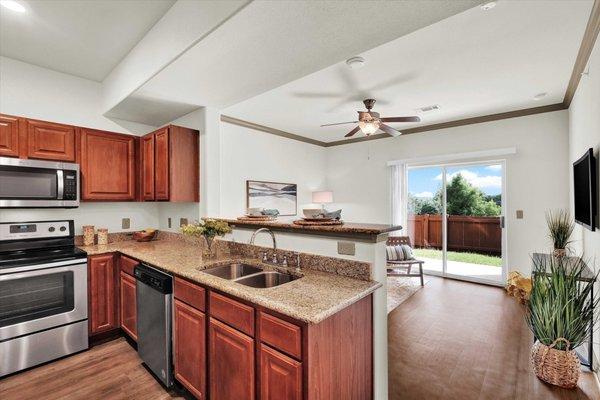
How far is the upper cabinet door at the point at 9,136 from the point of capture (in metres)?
2.52

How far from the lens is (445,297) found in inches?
162

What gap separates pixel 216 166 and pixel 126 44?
135 centimetres

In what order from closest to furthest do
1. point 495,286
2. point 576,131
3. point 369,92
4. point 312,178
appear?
point 576,131 → point 369,92 → point 495,286 → point 312,178

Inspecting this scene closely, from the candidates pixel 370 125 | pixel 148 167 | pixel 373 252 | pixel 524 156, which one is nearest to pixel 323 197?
pixel 370 125

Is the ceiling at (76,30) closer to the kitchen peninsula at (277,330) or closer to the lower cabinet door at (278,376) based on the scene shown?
the kitchen peninsula at (277,330)

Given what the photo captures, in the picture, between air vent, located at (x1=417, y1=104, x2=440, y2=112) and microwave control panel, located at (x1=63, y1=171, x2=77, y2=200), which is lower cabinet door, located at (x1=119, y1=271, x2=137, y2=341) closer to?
microwave control panel, located at (x1=63, y1=171, x2=77, y2=200)

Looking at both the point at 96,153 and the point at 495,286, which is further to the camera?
the point at 495,286

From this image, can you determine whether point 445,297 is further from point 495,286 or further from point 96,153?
point 96,153

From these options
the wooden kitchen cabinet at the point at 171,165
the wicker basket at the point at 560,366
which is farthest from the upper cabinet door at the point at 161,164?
the wicker basket at the point at 560,366

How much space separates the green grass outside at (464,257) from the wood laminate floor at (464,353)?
852 millimetres

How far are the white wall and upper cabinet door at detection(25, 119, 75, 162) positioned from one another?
79.0 inches

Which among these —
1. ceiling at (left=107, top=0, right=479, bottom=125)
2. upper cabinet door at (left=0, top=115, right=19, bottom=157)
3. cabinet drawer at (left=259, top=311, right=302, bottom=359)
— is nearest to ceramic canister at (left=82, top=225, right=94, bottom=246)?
upper cabinet door at (left=0, top=115, right=19, bottom=157)

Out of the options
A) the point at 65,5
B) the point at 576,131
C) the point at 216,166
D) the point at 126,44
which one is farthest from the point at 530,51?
the point at 65,5

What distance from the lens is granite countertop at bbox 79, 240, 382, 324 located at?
1.35m
